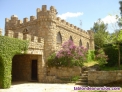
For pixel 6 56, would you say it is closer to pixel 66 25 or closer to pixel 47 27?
pixel 47 27

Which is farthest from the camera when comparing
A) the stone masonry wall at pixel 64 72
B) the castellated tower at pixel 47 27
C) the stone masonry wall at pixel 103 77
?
the castellated tower at pixel 47 27

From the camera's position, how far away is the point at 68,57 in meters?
14.6

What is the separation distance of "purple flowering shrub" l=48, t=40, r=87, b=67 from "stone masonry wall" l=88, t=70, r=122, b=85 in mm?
2149

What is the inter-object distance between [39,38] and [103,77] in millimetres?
6696

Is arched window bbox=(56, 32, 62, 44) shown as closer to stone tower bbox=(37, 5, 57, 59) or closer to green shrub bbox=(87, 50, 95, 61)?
stone tower bbox=(37, 5, 57, 59)

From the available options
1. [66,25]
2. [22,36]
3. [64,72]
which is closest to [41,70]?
[64,72]

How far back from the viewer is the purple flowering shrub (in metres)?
14.5

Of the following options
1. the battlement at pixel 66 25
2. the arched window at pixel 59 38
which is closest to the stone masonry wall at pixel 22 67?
the arched window at pixel 59 38

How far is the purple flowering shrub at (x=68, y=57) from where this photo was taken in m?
14.5

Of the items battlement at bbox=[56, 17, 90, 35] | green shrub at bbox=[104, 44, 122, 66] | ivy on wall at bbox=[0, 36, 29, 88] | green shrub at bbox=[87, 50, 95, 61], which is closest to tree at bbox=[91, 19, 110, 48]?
green shrub at bbox=[87, 50, 95, 61]

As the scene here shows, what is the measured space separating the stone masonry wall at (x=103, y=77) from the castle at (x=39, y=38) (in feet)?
15.3

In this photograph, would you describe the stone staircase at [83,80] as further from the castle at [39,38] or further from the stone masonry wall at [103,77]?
the castle at [39,38]

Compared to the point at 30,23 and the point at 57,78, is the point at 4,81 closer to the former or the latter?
the point at 57,78

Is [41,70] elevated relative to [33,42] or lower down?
lower down
